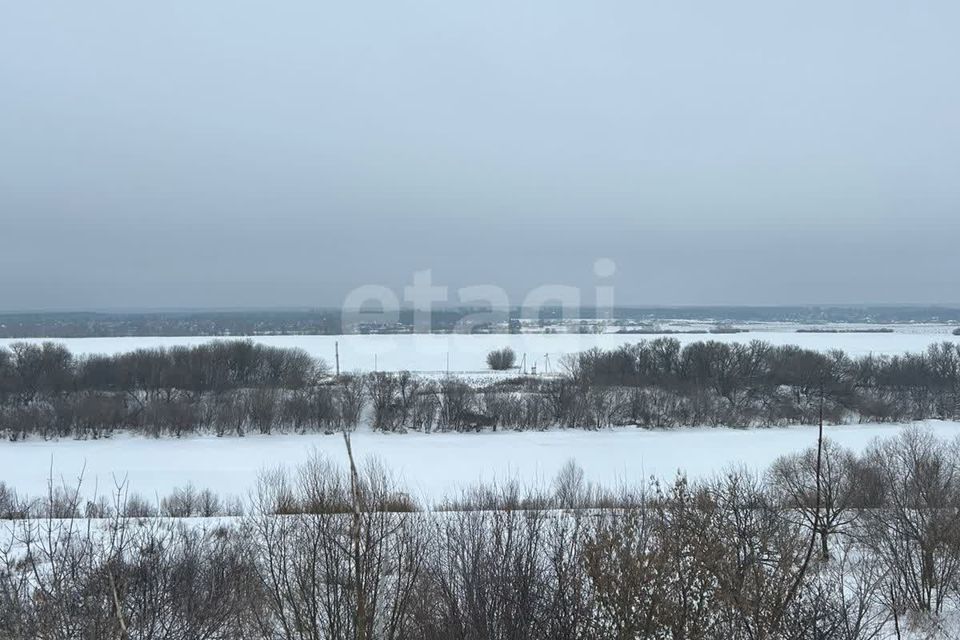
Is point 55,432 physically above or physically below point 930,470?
below

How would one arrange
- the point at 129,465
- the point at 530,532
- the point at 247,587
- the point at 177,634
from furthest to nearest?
the point at 129,465 → the point at 530,532 → the point at 247,587 → the point at 177,634

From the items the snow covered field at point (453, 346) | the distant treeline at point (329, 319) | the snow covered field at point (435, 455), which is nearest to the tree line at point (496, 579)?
the snow covered field at point (435, 455)

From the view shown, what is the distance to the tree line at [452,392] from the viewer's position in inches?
1443

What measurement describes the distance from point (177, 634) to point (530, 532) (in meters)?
5.91

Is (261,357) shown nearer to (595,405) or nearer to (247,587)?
(595,405)

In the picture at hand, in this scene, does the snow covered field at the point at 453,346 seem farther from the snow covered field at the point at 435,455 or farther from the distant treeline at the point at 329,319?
the snow covered field at the point at 435,455

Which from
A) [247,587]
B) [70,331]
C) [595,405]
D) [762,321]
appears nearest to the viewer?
[247,587]

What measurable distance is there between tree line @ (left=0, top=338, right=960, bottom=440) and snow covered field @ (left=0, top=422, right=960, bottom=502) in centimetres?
182

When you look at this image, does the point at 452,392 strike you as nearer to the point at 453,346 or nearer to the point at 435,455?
the point at 435,455

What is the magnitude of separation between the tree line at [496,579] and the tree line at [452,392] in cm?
2212

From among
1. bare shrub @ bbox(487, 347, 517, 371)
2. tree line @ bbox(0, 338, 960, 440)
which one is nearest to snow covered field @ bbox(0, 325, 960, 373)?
bare shrub @ bbox(487, 347, 517, 371)

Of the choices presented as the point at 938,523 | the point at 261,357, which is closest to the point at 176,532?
the point at 938,523

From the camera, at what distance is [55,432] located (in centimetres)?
3503

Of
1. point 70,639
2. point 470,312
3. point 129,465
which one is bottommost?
point 129,465
